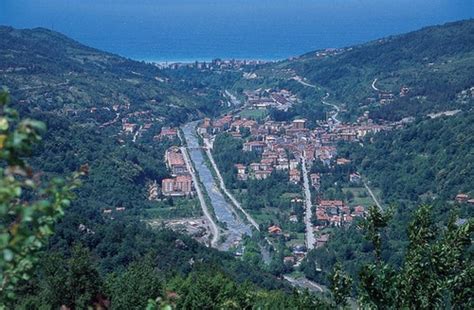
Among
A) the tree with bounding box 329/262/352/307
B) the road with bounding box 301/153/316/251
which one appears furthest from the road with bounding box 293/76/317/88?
the tree with bounding box 329/262/352/307

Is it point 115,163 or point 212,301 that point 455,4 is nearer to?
point 115,163

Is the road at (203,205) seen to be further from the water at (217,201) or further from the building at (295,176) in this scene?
the building at (295,176)

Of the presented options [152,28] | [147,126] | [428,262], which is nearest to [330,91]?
[147,126]

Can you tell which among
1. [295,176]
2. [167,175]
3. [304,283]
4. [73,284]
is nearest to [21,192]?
[73,284]

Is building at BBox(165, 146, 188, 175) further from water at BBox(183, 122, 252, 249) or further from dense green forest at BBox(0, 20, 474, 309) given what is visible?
water at BBox(183, 122, 252, 249)

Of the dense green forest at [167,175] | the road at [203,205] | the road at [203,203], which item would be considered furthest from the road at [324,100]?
the road at [203,205]

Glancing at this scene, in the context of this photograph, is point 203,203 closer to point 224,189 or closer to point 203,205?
point 203,205
